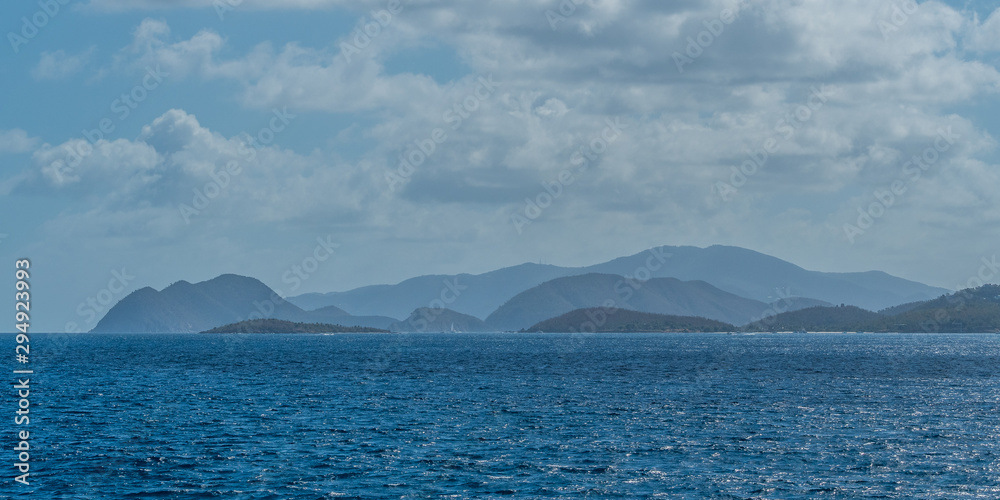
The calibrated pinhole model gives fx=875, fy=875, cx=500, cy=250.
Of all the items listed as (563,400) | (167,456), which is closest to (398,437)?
(167,456)

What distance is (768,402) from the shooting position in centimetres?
9319

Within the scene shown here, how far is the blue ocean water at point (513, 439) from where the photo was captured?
51656 mm

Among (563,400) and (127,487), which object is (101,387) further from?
(127,487)

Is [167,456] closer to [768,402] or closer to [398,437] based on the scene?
[398,437]

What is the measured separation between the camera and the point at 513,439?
6725cm

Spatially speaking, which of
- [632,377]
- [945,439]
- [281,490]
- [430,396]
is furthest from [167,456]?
[632,377]

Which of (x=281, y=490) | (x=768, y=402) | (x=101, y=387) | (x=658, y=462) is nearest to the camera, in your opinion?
(x=281, y=490)

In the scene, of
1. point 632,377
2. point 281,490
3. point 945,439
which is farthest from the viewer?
point 632,377

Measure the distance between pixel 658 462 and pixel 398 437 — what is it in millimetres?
21193

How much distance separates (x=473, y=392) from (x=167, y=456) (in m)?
49.1

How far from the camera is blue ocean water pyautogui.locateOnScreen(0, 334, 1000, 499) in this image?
169ft

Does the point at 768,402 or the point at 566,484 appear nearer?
the point at 566,484

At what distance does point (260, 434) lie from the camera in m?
70.0

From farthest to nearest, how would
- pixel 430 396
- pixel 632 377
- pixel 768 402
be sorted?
pixel 632 377 < pixel 430 396 < pixel 768 402
